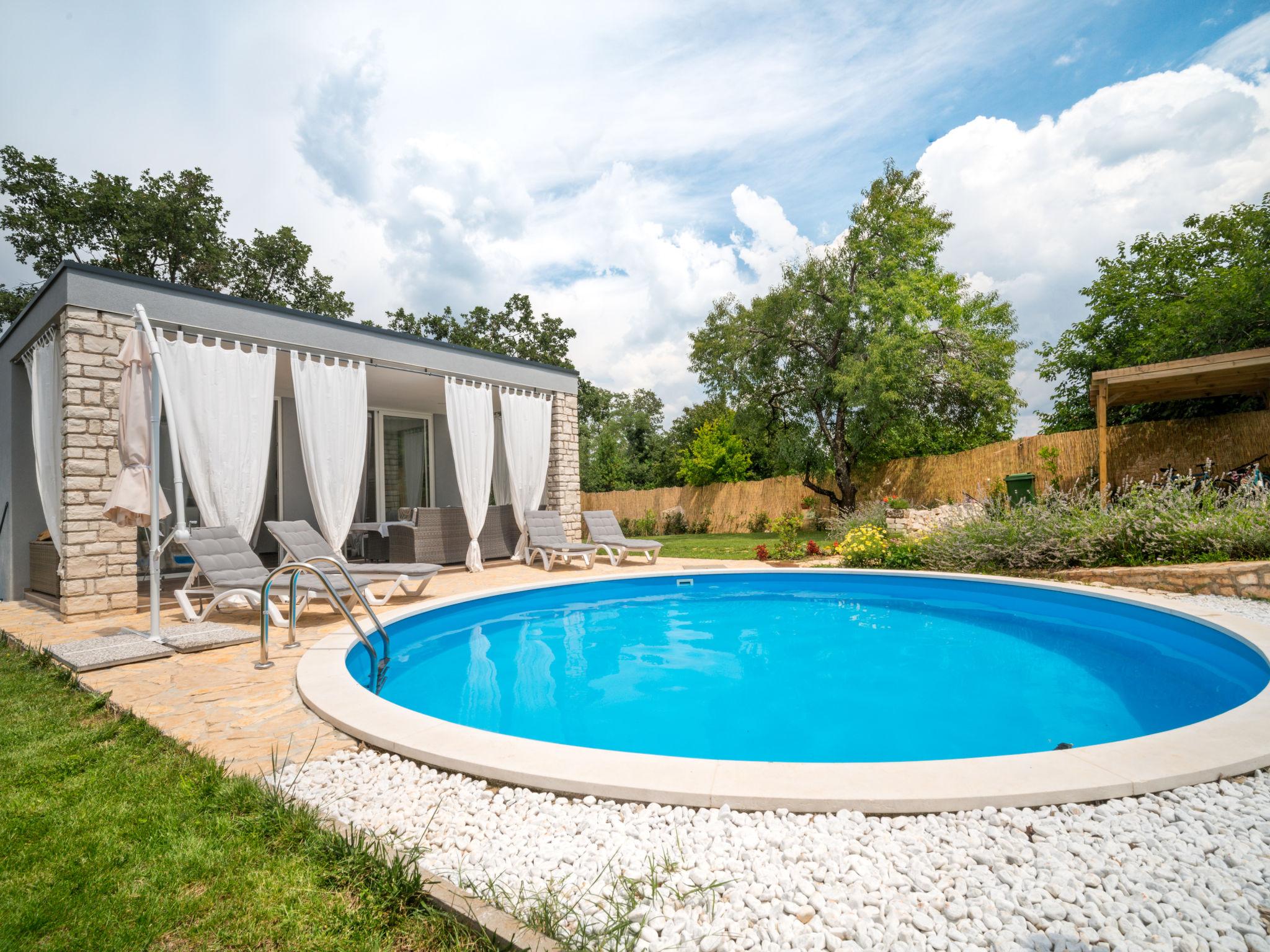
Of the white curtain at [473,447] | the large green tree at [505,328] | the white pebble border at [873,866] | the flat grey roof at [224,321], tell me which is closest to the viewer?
the white pebble border at [873,866]

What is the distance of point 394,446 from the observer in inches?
492

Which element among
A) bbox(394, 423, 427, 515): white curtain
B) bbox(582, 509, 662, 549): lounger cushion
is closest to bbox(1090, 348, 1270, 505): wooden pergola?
bbox(582, 509, 662, 549): lounger cushion

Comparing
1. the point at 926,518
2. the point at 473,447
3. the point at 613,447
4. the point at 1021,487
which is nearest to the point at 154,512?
the point at 473,447

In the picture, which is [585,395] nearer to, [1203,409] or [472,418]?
[472,418]

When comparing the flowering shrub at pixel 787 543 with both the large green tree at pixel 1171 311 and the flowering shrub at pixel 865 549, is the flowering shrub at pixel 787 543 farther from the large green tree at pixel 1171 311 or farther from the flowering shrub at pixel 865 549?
the large green tree at pixel 1171 311

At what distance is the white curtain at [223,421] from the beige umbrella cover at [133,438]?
159 cm

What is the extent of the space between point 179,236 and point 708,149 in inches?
776

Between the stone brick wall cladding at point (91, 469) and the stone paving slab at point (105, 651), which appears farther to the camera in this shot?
the stone brick wall cladding at point (91, 469)

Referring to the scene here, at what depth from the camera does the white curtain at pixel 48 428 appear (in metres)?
6.52

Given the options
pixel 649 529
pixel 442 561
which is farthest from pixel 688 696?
pixel 649 529

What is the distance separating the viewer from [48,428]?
686 cm

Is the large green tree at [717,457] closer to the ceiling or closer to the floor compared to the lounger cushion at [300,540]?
closer to the ceiling

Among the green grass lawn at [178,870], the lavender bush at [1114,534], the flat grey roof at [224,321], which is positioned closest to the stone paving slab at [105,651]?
the green grass lawn at [178,870]

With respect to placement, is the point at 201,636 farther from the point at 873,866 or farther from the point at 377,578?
the point at 873,866
